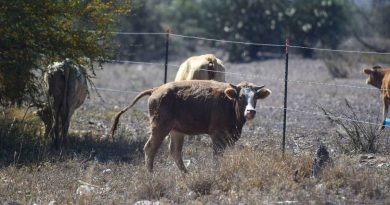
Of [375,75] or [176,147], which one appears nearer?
[176,147]

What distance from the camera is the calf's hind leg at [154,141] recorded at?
12031mm

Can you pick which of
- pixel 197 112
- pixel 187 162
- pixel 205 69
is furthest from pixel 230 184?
pixel 205 69

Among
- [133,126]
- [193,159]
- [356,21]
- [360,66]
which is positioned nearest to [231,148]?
[193,159]

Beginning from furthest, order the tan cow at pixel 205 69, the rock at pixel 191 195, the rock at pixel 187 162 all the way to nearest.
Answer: the tan cow at pixel 205 69, the rock at pixel 187 162, the rock at pixel 191 195

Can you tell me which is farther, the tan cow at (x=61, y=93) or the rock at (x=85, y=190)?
the tan cow at (x=61, y=93)

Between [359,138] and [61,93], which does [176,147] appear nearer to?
[359,138]

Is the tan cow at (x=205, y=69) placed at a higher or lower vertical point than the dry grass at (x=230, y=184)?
higher

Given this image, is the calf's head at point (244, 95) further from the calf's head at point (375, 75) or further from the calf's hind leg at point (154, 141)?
the calf's head at point (375, 75)

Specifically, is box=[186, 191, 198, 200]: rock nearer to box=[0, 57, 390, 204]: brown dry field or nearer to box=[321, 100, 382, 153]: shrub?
box=[0, 57, 390, 204]: brown dry field

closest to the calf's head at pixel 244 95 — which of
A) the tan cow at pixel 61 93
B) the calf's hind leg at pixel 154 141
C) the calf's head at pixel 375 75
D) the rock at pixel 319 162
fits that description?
the calf's hind leg at pixel 154 141

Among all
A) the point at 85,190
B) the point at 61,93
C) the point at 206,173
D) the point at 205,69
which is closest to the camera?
the point at 206,173

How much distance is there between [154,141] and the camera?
12109 mm

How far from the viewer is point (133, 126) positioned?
16969mm

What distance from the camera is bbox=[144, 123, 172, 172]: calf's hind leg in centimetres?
1203
